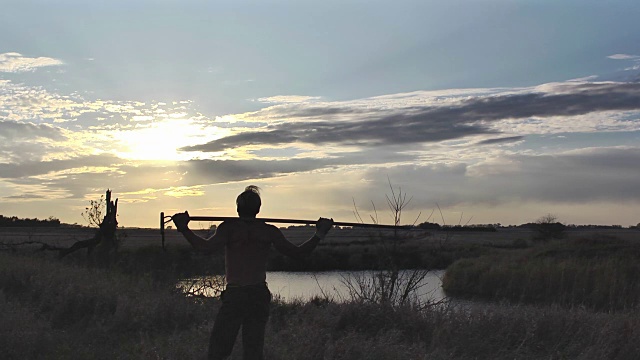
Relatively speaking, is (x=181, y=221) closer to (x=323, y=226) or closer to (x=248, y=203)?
(x=248, y=203)

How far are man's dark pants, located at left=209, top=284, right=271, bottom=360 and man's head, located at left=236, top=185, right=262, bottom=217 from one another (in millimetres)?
703

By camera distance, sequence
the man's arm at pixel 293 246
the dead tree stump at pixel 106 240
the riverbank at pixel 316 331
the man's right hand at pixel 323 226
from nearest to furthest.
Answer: the man's arm at pixel 293 246
the man's right hand at pixel 323 226
the riverbank at pixel 316 331
the dead tree stump at pixel 106 240

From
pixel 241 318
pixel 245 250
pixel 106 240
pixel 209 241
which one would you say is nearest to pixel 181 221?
pixel 209 241

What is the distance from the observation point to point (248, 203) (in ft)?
18.7

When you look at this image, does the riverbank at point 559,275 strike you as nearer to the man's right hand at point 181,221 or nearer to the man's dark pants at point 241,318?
the man's dark pants at point 241,318

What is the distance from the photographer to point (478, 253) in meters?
44.4

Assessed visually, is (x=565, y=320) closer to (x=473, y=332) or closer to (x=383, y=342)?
(x=473, y=332)

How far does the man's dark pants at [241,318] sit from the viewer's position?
5500 mm

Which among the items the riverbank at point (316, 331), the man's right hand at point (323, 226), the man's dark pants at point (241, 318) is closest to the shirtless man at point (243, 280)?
the man's dark pants at point (241, 318)

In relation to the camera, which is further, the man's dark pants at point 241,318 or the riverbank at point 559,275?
the riverbank at point 559,275

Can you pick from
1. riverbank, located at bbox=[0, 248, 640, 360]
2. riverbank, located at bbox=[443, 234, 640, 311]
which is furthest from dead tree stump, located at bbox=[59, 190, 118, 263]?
riverbank, located at bbox=[443, 234, 640, 311]

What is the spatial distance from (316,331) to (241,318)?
2.83 m

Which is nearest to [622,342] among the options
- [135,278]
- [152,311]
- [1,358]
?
[152,311]

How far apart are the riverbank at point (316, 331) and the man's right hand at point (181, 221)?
7.65ft
